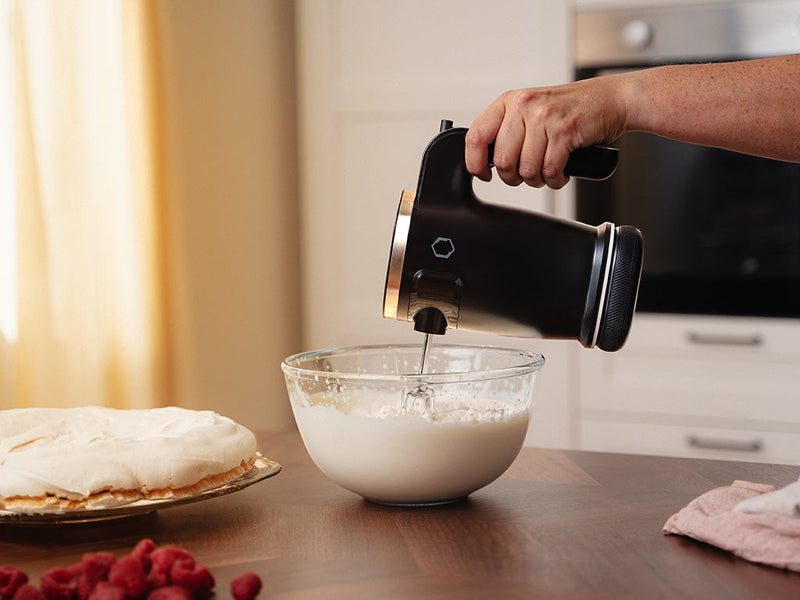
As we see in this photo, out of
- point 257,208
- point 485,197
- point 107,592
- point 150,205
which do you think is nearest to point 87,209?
point 150,205

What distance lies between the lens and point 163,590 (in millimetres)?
613

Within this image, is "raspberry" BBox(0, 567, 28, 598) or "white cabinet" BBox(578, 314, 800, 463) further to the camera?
"white cabinet" BBox(578, 314, 800, 463)

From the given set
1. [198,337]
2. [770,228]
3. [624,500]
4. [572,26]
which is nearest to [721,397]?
[770,228]

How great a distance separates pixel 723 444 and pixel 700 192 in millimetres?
625

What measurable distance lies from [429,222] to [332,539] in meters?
0.31

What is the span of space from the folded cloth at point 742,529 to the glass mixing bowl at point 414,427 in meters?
0.18

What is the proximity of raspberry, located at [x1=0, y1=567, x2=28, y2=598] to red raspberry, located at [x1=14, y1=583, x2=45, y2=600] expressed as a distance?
0.5 inches

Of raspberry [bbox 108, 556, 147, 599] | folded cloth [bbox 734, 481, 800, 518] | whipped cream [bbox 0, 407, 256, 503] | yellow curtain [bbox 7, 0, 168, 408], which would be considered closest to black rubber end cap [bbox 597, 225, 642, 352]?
folded cloth [bbox 734, 481, 800, 518]

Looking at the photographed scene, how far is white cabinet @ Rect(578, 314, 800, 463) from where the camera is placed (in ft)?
7.08

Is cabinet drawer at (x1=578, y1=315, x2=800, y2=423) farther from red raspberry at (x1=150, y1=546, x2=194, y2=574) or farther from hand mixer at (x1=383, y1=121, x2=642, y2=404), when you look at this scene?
red raspberry at (x1=150, y1=546, x2=194, y2=574)

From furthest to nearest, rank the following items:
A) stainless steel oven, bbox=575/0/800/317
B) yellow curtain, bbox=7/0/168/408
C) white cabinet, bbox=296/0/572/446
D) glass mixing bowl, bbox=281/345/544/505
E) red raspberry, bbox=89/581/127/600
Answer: white cabinet, bbox=296/0/572/446 < stainless steel oven, bbox=575/0/800/317 < yellow curtain, bbox=7/0/168/408 < glass mixing bowl, bbox=281/345/544/505 < red raspberry, bbox=89/581/127/600

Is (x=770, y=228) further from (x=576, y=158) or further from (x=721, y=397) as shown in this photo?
(x=576, y=158)

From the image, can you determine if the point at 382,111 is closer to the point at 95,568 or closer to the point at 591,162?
the point at 591,162

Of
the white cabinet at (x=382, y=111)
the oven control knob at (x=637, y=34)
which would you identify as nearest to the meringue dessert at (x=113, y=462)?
the white cabinet at (x=382, y=111)
